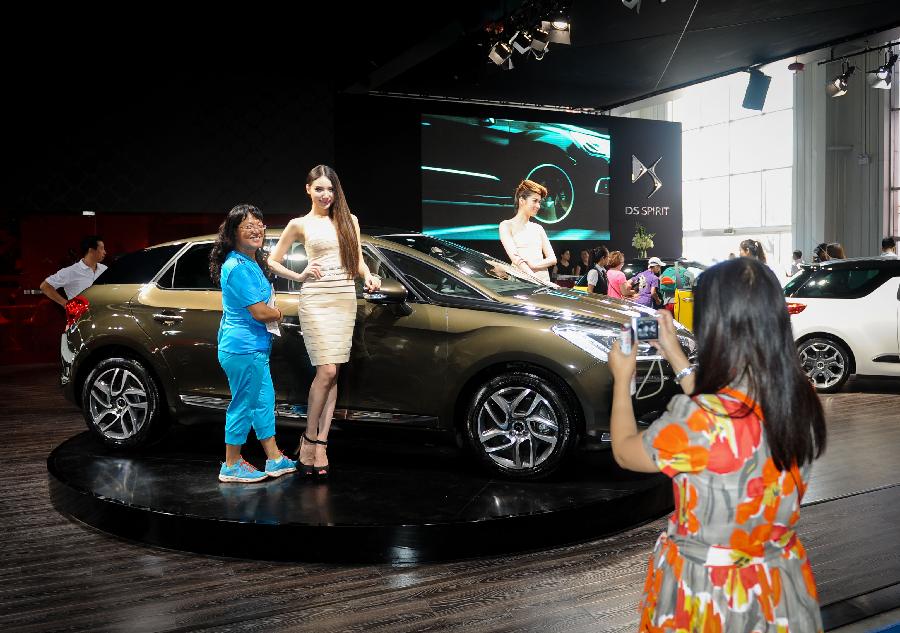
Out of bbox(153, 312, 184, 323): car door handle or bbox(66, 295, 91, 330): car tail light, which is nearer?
bbox(153, 312, 184, 323): car door handle

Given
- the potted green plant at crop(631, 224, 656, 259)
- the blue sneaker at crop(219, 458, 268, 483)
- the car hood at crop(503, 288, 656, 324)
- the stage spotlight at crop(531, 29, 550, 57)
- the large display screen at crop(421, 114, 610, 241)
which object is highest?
the stage spotlight at crop(531, 29, 550, 57)

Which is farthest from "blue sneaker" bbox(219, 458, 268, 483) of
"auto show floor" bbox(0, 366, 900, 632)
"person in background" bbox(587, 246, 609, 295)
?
"person in background" bbox(587, 246, 609, 295)

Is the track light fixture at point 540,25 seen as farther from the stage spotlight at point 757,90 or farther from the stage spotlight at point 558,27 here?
the stage spotlight at point 757,90

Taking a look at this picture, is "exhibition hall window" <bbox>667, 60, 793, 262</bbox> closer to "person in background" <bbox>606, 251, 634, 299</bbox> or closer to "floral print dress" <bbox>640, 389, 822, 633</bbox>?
"person in background" <bbox>606, 251, 634, 299</bbox>

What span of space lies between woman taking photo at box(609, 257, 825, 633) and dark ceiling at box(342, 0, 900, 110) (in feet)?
23.3

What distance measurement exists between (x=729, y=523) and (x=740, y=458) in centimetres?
13

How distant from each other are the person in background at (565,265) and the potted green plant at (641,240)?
146 cm

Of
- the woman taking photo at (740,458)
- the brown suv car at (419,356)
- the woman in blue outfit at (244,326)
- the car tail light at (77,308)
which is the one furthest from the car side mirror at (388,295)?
the woman taking photo at (740,458)

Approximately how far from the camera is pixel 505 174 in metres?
15.2

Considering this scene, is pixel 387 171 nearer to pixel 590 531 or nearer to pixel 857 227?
pixel 590 531

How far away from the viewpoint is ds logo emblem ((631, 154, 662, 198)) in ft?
54.1

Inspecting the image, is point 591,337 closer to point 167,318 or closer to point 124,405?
point 167,318

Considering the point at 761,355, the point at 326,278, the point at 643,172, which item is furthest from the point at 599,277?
the point at 643,172

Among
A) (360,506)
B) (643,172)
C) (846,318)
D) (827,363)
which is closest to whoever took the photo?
(360,506)
